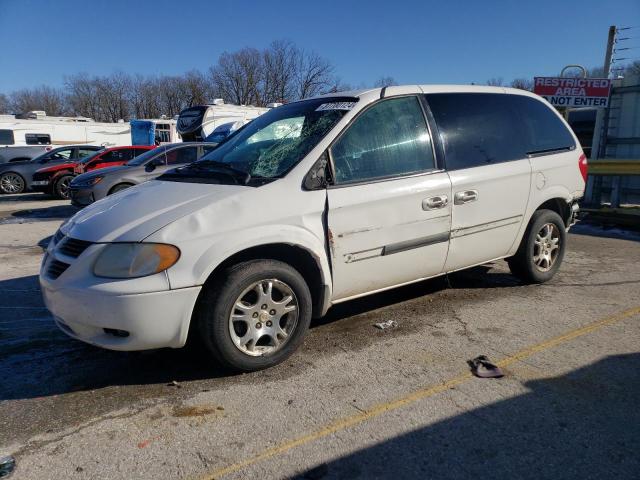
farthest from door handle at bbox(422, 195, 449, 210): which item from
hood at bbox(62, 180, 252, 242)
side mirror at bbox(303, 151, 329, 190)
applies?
hood at bbox(62, 180, 252, 242)

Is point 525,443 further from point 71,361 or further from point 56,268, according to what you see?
point 71,361

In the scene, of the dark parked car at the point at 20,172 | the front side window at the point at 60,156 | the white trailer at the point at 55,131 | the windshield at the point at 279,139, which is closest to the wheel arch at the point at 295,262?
the windshield at the point at 279,139

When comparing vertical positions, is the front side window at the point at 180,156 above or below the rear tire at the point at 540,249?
above

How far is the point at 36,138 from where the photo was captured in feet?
88.4

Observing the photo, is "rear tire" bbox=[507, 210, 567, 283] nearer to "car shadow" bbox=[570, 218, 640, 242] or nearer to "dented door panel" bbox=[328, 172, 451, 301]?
"dented door panel" bbox=[328, 172, 451, 301]

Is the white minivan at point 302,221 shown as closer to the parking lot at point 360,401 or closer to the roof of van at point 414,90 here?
the roof of van at point 414,90

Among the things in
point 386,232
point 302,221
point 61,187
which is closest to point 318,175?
point 302,221

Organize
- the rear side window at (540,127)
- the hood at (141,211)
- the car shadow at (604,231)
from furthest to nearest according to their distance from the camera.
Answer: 1. the car shadow at (604,231)
2. the rear side window at (540,127)
3. the hood at (141,211)

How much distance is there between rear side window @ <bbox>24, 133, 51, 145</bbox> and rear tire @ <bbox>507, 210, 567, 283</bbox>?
92.3 feet

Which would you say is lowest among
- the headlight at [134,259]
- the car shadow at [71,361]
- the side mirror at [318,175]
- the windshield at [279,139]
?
the car shadow at [71,361]

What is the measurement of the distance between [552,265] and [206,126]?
1829 cm

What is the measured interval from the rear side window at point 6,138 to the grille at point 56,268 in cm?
2756

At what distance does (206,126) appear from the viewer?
2125 centimetres

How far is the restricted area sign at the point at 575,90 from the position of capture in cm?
1137
